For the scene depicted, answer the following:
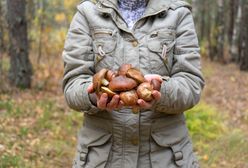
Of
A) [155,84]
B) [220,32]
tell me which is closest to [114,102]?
[155,84]

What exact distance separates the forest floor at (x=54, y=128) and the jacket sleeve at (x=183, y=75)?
3754 mm

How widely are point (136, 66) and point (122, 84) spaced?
1.52 feet

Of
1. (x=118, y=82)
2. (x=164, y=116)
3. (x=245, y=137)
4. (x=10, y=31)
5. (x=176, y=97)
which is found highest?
(x=118, y=82)

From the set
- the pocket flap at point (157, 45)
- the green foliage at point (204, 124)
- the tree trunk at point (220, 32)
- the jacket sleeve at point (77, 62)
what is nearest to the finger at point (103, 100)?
the jacket sleeve at point (77, 62)

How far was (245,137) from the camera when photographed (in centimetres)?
820

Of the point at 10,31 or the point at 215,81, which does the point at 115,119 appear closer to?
the point at 10,31

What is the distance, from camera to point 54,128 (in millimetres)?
7922

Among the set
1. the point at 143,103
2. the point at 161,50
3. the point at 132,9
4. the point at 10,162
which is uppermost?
the point at 132,9

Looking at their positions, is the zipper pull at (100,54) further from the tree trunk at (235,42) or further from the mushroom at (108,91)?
Answer: the tree trunk at (235,42)

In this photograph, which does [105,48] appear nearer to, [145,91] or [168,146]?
[145,91]

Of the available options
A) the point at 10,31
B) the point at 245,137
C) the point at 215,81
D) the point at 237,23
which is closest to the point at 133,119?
the point at 245,137

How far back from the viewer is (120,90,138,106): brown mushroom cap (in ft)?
7.06

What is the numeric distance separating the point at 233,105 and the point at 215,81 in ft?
12.4

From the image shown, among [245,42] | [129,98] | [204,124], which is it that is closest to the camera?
[129,98]
